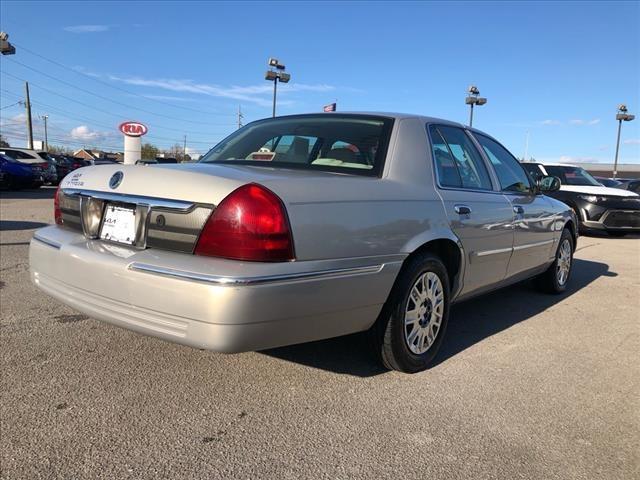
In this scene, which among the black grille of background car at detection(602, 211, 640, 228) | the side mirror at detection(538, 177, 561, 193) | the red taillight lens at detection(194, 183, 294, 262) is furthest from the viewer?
the black grille of background car at detection(602, 211, 640, 228)

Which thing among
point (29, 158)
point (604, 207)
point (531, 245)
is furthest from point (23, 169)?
point (531, 245)

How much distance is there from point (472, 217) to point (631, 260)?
6.44 m

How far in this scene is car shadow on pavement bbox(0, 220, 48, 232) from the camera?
28.6ft

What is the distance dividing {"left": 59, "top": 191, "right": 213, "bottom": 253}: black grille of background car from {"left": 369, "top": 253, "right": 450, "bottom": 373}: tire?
3.93ft

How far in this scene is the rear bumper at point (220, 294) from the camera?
7.82 ft

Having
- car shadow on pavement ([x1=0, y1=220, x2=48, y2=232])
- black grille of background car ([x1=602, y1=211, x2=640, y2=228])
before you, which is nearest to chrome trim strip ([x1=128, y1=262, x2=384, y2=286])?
car shadow on pavement ([x1=0, y1=220, x2=48, y2=232])

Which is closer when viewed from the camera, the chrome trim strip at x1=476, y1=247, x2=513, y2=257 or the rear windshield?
the rear windshield

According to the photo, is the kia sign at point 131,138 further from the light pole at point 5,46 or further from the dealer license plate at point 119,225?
the dealer license plate at point 119,225

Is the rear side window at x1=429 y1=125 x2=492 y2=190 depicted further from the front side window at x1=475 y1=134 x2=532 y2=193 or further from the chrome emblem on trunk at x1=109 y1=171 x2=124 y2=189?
the chrome emblem on trunk at x1=109 y1=171 x2=124 y2=189

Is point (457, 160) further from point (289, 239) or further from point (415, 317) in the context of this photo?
point (289, 239)

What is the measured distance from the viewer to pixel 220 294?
2344 millimetres

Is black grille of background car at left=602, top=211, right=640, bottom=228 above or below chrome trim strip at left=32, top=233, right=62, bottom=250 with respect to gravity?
below

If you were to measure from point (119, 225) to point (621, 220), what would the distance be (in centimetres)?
1137

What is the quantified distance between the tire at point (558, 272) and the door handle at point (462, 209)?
2412 millimetres
